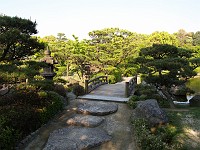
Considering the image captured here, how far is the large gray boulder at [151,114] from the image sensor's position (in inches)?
368

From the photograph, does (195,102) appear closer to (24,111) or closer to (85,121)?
(85,121)

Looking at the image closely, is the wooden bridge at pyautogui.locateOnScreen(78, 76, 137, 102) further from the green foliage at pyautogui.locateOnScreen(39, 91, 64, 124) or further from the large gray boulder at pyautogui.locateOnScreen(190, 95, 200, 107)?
the large gray boulder at pyautogui.locateOnScreen(190, 95, 200, 107)

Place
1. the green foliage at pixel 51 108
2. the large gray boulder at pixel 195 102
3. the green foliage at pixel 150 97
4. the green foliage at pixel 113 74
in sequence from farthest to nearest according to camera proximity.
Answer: the green foliage at pixel 113 74
the large gray boulder at pixel 195 102
the green foliage at pixel 150 97
the green foliage at pixel 51 108

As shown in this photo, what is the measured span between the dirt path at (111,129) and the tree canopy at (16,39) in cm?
352

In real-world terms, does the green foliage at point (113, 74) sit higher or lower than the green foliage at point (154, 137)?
higher

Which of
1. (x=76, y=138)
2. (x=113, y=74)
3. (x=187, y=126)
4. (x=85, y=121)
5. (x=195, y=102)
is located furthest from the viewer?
(x=113, y=74)

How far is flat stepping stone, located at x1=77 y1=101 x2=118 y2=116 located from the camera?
10.8 metres

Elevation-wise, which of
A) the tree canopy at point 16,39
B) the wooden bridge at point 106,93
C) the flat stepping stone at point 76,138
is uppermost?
the tree canopy at point 16,39

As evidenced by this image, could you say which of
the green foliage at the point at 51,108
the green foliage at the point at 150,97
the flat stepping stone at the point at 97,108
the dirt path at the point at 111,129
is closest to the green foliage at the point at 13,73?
the green foliage at the point at 51,108

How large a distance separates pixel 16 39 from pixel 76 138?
14.5 ft

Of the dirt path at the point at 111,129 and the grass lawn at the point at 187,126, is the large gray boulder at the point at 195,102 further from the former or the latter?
the dirt path at the point at 111,129

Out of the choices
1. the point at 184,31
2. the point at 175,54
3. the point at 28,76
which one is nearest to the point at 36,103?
the point at 28,76

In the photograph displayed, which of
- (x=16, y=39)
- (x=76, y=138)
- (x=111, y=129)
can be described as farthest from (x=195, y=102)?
(x=16, y=39)

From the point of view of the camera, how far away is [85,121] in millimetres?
9562
